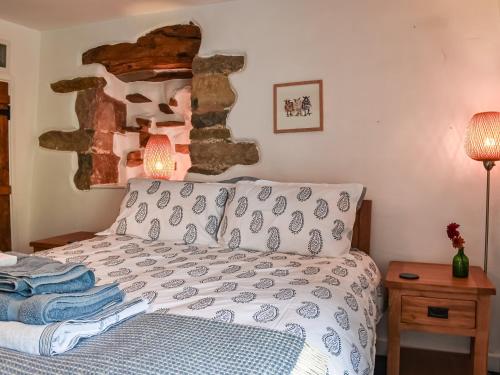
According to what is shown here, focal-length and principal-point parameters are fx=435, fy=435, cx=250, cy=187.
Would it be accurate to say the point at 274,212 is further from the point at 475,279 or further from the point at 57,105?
the point at 57,105

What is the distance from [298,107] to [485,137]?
101 centimetres

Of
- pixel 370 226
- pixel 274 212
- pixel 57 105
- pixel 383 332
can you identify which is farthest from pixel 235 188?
pixel 57 105

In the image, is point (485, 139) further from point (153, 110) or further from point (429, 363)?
point (153, 110)

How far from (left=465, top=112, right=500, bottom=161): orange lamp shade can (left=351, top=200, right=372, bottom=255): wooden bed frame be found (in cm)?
59

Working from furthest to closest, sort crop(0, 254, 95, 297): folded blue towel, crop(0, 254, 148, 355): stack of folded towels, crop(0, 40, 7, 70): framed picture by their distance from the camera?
crop(0, 40, 7, 70): framed picture, crop(0, 254, 95, 297): folded blue towel, crop(0, 254, 148, 355): stack of folded towels

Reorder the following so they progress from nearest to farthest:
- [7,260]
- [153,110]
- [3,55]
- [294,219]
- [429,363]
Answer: [7,260] → [294,219] → [429,363] → [3,55] → [153,110]

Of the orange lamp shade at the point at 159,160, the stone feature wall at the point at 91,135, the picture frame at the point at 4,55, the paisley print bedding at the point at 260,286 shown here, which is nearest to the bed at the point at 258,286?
the paisley print bedding at the point at 260,286

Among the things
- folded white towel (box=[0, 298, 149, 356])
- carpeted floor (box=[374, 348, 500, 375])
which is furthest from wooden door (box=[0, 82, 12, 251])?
carpeted floor (box=[374, 348, 500, 375])

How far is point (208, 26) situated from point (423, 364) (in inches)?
92.2

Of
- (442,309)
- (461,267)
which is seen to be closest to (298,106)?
(461,267)

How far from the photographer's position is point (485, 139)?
2.01 meters

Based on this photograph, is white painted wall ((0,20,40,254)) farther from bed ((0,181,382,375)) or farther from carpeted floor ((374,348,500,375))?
carpeted floor ((374,348,500,375))

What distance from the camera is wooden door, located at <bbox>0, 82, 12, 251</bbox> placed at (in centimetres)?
311

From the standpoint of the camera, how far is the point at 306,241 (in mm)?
2029
